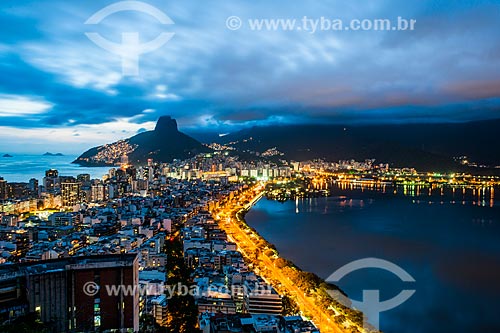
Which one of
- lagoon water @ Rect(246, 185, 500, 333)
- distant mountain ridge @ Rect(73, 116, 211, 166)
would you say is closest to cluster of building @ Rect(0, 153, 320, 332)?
lagoon water @ Rect(246, 185, 500, 333)

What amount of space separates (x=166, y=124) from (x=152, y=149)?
2.86 metres

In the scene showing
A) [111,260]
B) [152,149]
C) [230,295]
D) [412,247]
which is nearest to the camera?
[111,260]

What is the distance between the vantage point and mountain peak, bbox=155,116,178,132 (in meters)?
35.8

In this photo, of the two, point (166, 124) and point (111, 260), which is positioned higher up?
point (166, 124)

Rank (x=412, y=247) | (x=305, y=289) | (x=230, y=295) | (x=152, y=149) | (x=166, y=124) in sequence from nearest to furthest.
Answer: (x=230, y=295) < (x=305, y=289) < (x=412, y=247) < (x=152, y=149) < (x=166, y=124)

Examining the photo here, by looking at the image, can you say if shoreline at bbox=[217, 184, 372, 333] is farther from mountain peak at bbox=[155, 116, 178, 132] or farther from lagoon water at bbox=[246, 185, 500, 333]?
mountain peak at bbox=[155, 116, 178, 132]

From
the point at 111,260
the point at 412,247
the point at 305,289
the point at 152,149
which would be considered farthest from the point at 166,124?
the point at 111,260

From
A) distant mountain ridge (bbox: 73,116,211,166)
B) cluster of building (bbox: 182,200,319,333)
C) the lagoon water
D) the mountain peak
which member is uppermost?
the mountain peak

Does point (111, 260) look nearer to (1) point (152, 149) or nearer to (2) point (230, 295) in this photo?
(2) point (230, 295)

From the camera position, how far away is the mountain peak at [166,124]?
3584 cm

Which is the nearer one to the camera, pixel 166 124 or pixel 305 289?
pixel 305 289

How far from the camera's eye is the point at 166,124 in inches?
1415

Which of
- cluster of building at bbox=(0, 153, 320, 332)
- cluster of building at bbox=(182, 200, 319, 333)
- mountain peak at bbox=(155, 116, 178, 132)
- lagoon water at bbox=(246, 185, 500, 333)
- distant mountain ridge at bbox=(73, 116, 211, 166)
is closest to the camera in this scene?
cluster of building at bbox=(0, 153, 320, 332)

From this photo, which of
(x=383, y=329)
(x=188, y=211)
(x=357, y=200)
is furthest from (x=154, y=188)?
(x=383, y=329)
